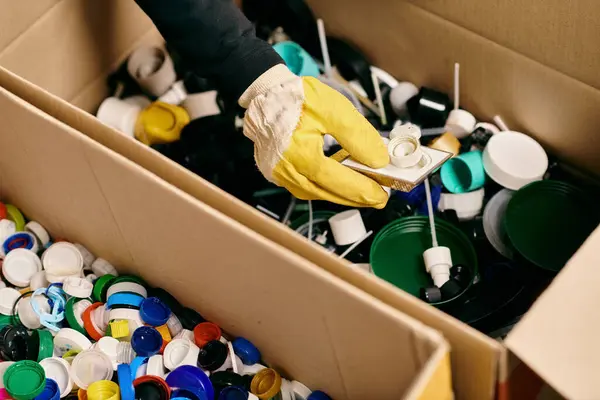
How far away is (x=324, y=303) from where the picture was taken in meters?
0.83

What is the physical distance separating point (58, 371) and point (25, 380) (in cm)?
6

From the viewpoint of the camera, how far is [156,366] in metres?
1.10

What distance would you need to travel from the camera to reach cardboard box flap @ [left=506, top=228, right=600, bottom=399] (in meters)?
0.68

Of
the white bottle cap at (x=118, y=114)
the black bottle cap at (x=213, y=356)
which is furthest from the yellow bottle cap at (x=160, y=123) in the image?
the black bottle cap at (x=213, y=356)

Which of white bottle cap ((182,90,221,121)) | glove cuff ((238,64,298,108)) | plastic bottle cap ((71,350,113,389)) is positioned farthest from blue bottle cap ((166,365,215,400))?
white bottle cap ((182,90,221,121))

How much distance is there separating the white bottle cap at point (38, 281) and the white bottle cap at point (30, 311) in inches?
1.5

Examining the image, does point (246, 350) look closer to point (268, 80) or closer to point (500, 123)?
Result: point (268, 80)

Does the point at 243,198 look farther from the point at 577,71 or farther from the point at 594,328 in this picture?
the point at 594,328

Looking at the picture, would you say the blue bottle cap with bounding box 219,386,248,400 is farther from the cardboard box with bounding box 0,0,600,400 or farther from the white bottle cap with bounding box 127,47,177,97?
the white bottle cap with bounding box 127,47,177,97

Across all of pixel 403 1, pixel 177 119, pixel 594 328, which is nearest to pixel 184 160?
pixel 177 119

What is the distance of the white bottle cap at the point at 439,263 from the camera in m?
1.13

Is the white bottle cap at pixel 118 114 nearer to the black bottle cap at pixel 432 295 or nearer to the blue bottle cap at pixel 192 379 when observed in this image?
the blue bottle cap at pixel 192 379

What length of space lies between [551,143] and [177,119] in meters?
0.72

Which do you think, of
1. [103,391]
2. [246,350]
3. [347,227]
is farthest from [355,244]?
[103,391]
